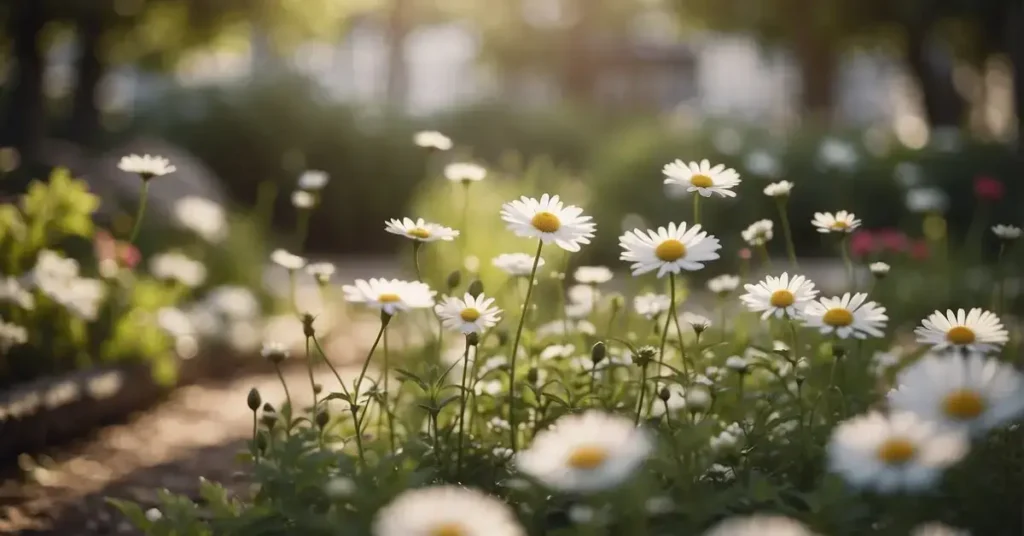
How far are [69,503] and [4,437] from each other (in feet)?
1.33

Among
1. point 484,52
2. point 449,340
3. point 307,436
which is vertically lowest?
point 307,436

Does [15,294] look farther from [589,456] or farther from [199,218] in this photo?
[589,456]

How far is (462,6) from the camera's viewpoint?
26.8 m

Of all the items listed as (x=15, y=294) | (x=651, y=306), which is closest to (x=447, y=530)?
(x=651, y=306)

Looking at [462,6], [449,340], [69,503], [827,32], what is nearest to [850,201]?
[449,340]

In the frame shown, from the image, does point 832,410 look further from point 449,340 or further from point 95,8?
point 95,8

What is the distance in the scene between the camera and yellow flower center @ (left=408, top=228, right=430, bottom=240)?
2202 millimetres

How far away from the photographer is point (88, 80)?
7.96 meters

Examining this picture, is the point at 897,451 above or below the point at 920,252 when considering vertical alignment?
below

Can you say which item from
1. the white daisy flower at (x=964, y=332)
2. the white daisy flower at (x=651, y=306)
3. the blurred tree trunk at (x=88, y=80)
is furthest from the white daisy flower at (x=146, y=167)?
the blurred tree trunk at (x=88, y=80)

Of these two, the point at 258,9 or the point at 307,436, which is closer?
the point at 307,436

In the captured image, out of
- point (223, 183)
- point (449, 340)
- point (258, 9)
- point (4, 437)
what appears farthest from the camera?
point (223, 183)

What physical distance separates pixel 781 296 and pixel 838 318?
5.0 inches

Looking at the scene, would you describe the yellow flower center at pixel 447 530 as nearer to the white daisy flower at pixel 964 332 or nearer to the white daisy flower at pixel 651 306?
the white daisy flower at pixel 964 332
